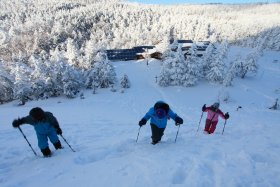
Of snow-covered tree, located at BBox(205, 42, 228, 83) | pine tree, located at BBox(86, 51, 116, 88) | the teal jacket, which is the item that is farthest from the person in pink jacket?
snow-covered tree, located at BBox(205, 42, 228, 83)

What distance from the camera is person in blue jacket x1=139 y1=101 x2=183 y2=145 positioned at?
10.2 meters

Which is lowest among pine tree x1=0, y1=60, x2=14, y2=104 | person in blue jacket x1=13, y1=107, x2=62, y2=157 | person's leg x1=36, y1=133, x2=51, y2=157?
pine tree x1=0, y1=60, x2=14, y2=104

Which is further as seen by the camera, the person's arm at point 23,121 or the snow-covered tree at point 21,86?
the snow-covered tree at point 21,86

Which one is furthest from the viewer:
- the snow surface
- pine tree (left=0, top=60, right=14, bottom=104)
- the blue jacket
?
pine tree (left=0, top=60, right=14, bottom=104)

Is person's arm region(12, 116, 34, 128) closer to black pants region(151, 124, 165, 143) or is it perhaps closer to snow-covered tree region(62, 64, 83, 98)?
black pants region(151, 124, 165, 143)

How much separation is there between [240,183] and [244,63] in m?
61.6

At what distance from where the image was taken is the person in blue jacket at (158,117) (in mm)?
10180

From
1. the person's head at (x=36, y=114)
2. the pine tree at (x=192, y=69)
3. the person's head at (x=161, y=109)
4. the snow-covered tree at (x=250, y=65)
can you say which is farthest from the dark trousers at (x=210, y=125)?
the snow-covered tree at (x=250, y=65)

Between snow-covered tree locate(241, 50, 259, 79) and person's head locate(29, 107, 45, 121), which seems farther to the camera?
→ snow-covered tree locate(241, 50, 259, 79)

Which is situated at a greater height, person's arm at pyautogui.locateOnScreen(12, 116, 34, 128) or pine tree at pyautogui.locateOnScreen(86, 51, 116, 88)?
person's arm at pyautogui.locateOnScreen(12, 116, 34, 128)

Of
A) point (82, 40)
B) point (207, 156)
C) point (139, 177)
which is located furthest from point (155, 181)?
point (82, 40)

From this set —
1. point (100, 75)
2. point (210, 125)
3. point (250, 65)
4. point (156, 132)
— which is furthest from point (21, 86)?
point (250, 65)

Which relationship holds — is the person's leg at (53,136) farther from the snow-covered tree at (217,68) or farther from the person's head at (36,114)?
the snow-covered tree at (217,68)

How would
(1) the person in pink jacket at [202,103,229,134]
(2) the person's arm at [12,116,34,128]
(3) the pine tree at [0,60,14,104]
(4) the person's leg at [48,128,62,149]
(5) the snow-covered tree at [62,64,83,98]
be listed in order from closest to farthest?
1. (2) the person's arm at [12,116,34,128]
2. (4) the person's leg at [48,128,62,149]
3. (1) the person in pink jacket at [202,103,229,134]
4. (5) the snow-covered tree at [62,64,83,98]
5. (3) the pine tree at [0,60,14,104]
